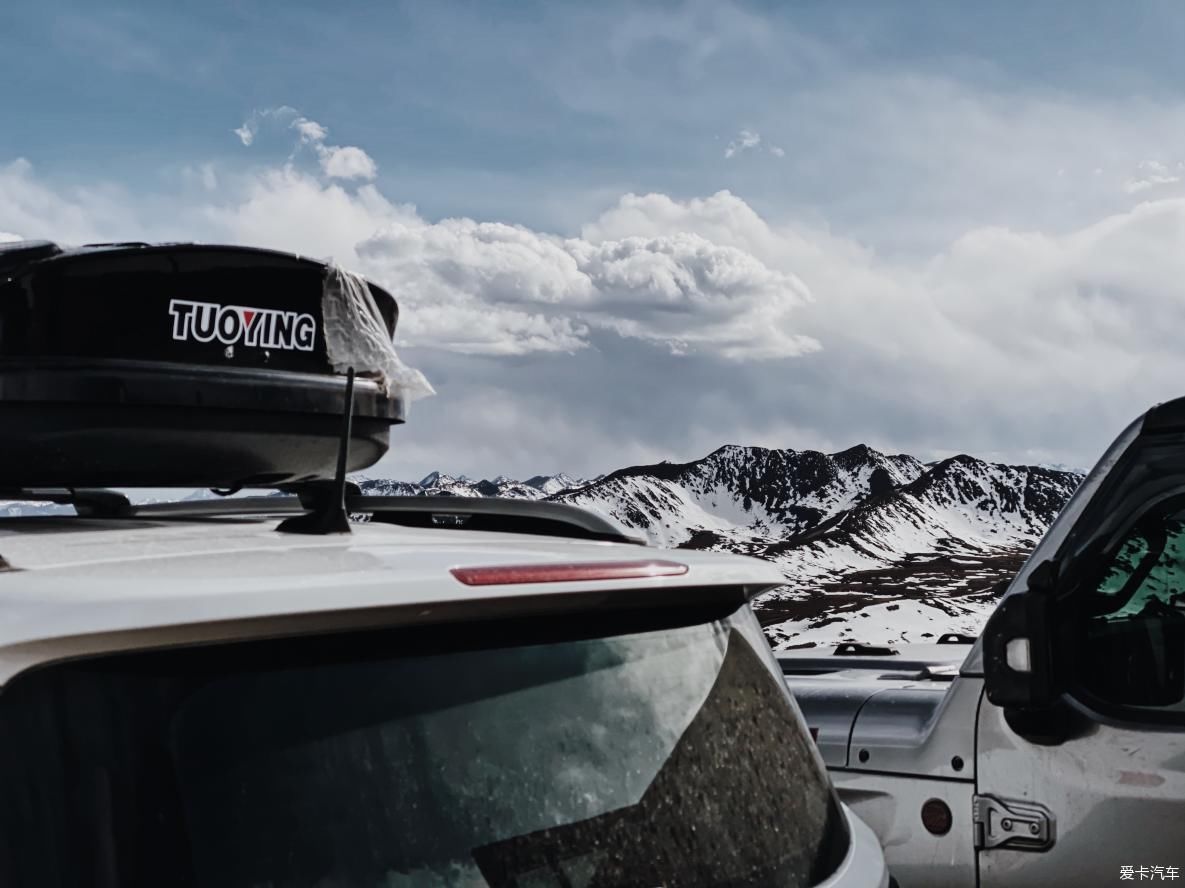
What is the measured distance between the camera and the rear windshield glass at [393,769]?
1542 mm

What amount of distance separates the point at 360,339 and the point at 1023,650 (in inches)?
69.9

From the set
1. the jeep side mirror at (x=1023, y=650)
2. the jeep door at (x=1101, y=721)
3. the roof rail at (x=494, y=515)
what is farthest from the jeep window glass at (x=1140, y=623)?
the roof rail at (x=494, y=515)

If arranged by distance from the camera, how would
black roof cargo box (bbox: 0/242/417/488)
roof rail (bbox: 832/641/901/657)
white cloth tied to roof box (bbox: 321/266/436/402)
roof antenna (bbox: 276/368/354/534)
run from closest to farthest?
roof antenna (bbox: 276/368/354/534)
black roof cargo box (bbox: 0/242/417/488)
white cloth tied to roof box (bbox: 321/266/436/402)
roof rail (bbox: 832/641/901/657)

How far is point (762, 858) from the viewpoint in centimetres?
215

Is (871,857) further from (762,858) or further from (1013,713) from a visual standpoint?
(1013,713)

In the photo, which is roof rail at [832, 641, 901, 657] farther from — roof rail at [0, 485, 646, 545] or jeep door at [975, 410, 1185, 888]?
roof rail at [0, 485, 646, 545]

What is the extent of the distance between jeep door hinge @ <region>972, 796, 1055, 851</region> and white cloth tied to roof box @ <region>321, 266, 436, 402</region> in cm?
191

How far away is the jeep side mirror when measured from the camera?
10.4ft

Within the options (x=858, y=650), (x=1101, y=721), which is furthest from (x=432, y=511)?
(x=858, y=650)

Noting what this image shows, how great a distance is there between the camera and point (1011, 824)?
360cm

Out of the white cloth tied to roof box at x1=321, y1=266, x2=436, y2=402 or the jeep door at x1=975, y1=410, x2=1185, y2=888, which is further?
the jeep door at x1=975, y1=410, x2=1185, y2=888

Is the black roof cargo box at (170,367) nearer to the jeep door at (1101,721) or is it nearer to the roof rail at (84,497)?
the roof rail at (84,497)

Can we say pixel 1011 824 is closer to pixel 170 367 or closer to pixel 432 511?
pixel 432 511

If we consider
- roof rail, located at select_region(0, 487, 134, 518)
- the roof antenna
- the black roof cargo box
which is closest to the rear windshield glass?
the roof antenna
